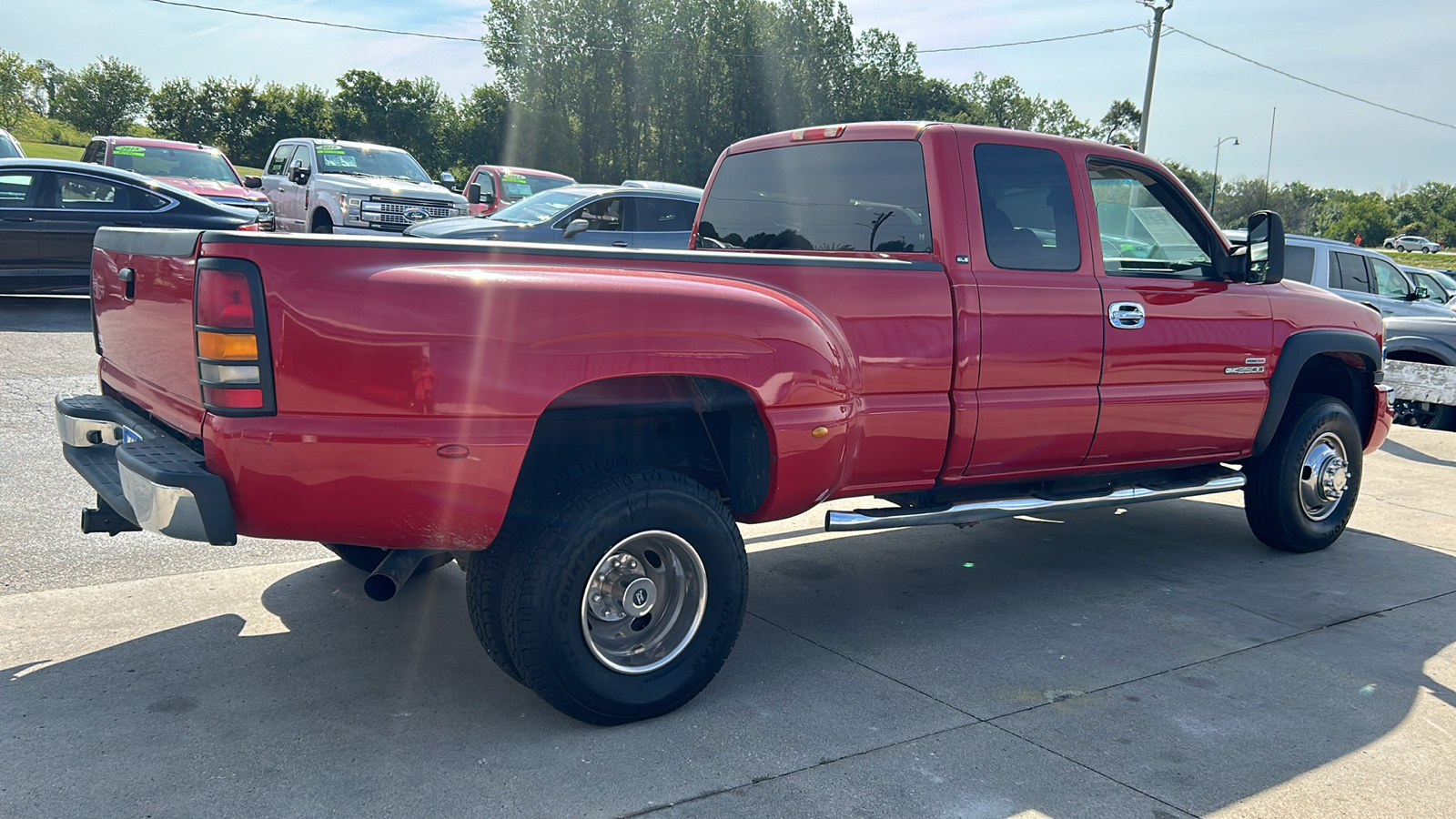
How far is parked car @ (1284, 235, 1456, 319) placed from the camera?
1062 cm

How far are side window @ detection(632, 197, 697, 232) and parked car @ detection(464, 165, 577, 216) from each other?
4.97m

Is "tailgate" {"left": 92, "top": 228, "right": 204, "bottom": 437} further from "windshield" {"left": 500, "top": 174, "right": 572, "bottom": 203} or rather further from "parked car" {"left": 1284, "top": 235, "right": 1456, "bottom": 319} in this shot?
"windshield" {"left": 500, "top": 174, "right": 572, "bottom": 203}

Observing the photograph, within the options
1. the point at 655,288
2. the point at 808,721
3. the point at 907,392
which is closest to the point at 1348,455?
the point at 907,392

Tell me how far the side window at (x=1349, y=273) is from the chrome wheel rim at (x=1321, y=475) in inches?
230

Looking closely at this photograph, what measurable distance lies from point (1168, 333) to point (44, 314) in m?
10.6

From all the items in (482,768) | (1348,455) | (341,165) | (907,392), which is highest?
(341,165)

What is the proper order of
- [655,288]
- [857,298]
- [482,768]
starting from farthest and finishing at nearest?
[857,298], [655,288], [482,768]

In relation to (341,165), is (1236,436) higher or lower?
lower

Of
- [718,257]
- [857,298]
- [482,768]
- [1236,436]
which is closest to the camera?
[482,768]

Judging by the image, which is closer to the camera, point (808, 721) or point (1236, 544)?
point (808, 721)

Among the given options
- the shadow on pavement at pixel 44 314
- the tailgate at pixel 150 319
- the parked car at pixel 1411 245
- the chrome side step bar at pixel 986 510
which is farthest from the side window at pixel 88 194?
the parked car at pixel 1411 245

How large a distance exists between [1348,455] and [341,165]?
14.1 meters

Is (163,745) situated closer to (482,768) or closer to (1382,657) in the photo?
(482,768)

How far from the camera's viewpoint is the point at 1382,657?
4285mm
